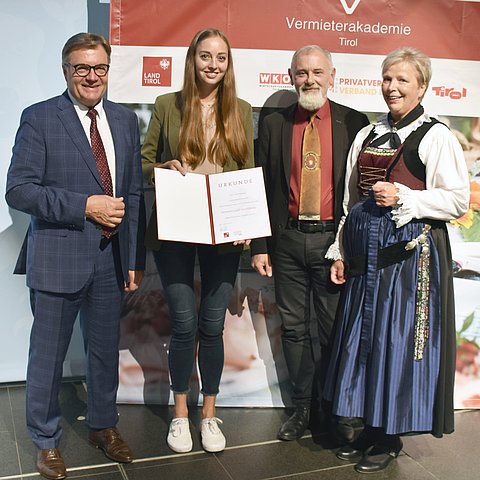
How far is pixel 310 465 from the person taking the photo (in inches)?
115

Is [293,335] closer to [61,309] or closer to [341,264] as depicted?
[341,264]

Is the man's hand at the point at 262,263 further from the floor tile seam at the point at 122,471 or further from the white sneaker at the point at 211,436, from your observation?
the floor tile seam at the point at 122,471

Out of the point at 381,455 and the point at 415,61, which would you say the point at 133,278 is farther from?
the point at 415,61

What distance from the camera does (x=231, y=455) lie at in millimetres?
3029

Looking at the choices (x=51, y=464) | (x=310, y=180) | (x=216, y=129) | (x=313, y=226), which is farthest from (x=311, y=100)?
(x=51, y=464)

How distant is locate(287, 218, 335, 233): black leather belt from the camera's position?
3051 millimetres

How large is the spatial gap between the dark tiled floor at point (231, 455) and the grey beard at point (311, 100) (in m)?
1.60

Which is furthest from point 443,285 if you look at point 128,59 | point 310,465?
point 128,59

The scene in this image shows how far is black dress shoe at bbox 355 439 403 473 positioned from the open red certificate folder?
109 cm

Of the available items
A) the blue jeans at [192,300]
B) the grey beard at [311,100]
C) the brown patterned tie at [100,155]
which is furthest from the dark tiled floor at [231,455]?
the grey beard at [311,100]

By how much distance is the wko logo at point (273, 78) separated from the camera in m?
3.42

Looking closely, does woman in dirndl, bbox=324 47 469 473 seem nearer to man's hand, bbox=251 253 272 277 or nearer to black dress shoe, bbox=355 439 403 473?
black dress shoe, bbox=355 439 403 473

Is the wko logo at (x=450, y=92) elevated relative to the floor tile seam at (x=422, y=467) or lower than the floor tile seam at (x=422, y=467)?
elevated

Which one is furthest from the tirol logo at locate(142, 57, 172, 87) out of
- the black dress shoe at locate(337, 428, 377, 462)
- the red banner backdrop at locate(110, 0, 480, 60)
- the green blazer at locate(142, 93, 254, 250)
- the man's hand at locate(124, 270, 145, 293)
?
the black dress shoe at locate(337, 428, 377, 462)
